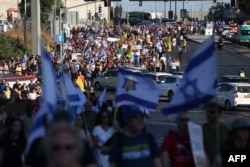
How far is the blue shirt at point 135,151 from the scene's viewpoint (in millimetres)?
8297

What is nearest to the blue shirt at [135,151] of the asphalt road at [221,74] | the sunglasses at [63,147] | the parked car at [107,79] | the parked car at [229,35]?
the sunglasses at [63,147]

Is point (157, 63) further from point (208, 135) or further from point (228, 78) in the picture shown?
point (208, 135)

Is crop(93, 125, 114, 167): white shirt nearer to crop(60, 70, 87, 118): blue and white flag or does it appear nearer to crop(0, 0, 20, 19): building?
crop(60, 70, 87, 118): blue and white flag

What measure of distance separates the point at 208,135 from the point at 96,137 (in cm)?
257

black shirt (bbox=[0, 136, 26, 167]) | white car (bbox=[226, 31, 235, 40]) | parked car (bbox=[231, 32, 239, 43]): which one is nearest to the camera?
black shirt (bbox=[0, 136, 26, 167])

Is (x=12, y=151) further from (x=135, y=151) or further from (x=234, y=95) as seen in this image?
(x=234, y=95)

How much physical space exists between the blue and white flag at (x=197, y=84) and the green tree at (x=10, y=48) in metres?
47.0

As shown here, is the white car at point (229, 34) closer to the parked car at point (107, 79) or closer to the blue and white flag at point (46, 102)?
the parked car at point (107, 79)

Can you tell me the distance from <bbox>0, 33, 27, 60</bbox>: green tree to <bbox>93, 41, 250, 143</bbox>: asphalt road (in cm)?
1082

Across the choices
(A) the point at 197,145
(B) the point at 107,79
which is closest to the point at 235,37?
(B) the point at 107,79

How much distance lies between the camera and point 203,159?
8727mm

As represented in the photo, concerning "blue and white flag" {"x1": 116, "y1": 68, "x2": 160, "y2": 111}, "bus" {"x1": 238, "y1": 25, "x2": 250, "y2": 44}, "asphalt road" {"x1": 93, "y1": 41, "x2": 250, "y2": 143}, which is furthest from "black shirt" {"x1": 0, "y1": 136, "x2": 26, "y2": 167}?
"bus" {"x1": 238, "y1": 25, "x2": 250, "y2": 44}

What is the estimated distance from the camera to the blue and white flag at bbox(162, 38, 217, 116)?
28.8 ft

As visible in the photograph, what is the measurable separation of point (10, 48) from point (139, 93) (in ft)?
155
